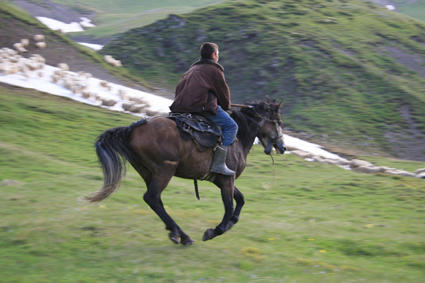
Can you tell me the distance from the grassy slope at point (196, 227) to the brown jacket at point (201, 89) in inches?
85.2

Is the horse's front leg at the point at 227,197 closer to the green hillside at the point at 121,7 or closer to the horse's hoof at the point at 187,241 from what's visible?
the horse's hoof at the point at 187,241

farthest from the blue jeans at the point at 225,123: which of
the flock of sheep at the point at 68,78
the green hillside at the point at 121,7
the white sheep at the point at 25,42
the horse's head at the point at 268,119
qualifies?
the green hillside at the point at 121,7

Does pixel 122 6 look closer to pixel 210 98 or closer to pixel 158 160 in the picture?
pixel 210 98

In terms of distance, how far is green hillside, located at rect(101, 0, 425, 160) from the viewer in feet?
78.6

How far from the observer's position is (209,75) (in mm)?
6961

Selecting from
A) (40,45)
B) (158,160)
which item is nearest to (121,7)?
(40,45)

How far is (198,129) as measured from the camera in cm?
684

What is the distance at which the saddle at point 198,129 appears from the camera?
22.1ft

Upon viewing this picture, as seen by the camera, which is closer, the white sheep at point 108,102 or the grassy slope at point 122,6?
the white sheep at point 108,102

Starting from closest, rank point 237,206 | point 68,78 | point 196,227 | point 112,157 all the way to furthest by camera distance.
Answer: point 112,157 < point 237,206 < point 196,227 < point 68,78

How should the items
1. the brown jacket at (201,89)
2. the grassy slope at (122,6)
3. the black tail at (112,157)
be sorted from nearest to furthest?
the black tail at (112,157)
the brown jacket at (201,89)
the grassy slope at (122,6)

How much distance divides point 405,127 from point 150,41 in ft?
71.5

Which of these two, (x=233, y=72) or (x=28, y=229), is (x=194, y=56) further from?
(x=28, y=229)

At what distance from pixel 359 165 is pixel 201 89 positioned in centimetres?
1120
